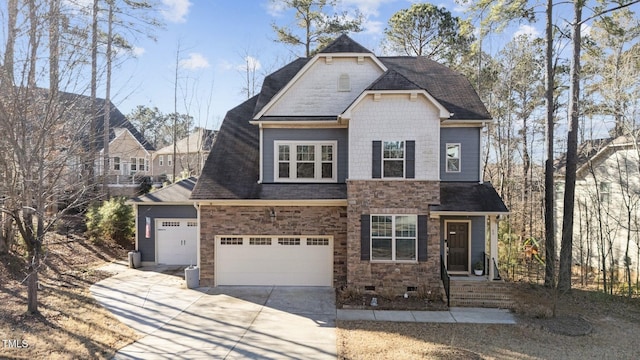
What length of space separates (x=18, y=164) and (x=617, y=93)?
18614 millimetres

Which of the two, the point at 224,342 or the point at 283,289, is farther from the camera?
the point at 283,289

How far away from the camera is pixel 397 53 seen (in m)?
23.0

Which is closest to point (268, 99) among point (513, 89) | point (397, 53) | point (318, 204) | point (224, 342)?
point (318, 204)

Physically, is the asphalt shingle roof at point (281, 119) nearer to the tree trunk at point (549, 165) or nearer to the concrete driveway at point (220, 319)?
the tree trunk at point (549, 165)

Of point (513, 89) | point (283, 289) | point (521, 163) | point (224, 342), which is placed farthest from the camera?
point (521, 163)

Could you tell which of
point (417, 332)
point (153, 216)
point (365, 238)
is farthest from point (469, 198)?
point (153, 216)

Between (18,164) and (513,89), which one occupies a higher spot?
(513,89)

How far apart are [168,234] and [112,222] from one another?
13.9 ft

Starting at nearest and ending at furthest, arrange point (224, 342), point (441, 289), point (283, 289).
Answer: point (224, 342)
point (441, 289)
point (283, 289)

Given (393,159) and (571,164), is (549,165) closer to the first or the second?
(571,164)

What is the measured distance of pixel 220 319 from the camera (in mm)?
9430

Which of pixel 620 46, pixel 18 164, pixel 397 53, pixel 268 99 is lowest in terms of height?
pixel 18 164

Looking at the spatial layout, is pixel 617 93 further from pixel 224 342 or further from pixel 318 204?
pixel 224 342

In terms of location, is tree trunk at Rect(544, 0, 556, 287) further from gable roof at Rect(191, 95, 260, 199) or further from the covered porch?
gable roof at Rect(191, 95, 260, 199)
